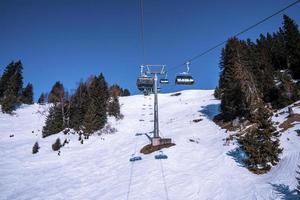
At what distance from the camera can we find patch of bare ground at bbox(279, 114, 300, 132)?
26469 mm

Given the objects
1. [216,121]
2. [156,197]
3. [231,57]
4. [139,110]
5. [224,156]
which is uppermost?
[231,57]

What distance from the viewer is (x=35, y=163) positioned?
103 ft

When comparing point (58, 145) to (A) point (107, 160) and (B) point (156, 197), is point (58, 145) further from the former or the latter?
(B) point (156, 197)

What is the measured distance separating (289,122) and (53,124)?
1616 inches

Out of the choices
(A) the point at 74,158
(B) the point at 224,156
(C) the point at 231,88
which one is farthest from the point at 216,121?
(A) the point at 74,158

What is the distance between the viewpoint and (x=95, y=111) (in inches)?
2013

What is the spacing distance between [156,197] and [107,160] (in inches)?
552

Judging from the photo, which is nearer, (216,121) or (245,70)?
(245,70)

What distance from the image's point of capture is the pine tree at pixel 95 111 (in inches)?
1854

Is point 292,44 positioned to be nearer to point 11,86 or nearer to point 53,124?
point 53,124

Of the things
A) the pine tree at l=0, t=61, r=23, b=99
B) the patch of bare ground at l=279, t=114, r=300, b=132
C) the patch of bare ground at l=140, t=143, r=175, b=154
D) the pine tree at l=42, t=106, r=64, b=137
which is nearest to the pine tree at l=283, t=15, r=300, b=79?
the patch of bare ground at l=279, t=114, r=300, b=132

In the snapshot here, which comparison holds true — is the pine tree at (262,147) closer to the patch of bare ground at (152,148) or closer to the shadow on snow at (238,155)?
the shadow on snow at (238,155)

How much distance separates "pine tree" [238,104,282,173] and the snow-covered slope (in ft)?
2.48

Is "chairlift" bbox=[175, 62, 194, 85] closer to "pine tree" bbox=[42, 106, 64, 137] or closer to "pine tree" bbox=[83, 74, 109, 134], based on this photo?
"pine tree" bbox=[83, 74, 109, 134]
